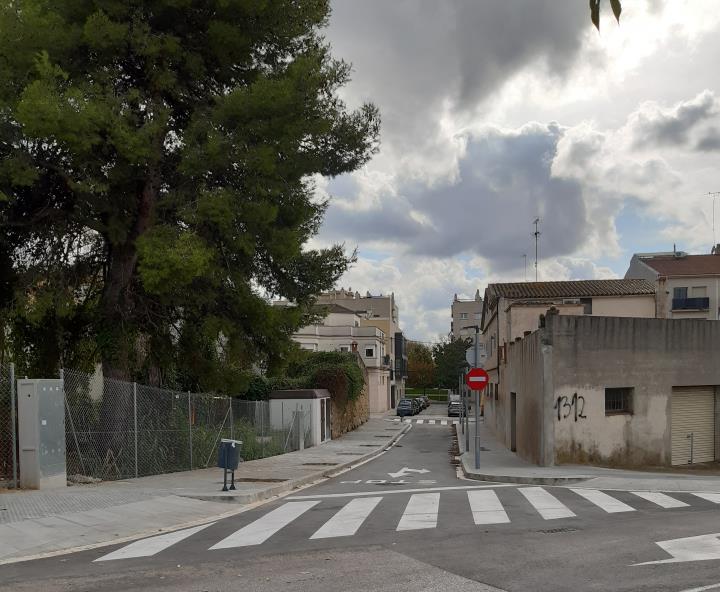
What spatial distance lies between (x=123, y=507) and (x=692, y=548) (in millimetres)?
8815

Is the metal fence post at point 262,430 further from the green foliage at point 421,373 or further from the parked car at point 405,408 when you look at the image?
the green foliage at point 421,373

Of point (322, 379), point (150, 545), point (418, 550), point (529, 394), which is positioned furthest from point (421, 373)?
point (418, 550)

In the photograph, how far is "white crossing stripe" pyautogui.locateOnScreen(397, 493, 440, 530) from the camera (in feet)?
36.6

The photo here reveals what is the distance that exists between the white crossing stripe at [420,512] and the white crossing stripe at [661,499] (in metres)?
3.79

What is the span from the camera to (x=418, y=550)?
9172 mm

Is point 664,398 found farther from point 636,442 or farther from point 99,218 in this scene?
point 99,218

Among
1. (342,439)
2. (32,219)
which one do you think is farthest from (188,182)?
(342,439)

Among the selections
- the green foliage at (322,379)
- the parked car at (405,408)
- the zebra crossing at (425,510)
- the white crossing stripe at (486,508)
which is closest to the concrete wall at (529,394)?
the zebra crossing at (425,510)

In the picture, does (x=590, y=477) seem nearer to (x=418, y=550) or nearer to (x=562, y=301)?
(x=418, y=550)

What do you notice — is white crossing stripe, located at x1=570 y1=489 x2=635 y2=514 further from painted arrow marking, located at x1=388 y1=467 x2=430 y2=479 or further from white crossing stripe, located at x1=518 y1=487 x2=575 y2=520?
painted arrow marking, located at x1=388 y1=467 x2=430 y2=479

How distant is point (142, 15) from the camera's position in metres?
18.6

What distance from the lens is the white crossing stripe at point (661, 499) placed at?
42.4 feet

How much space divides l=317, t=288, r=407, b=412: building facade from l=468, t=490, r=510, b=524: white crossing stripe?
7095 centimetres

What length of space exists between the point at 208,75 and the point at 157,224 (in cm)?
461
